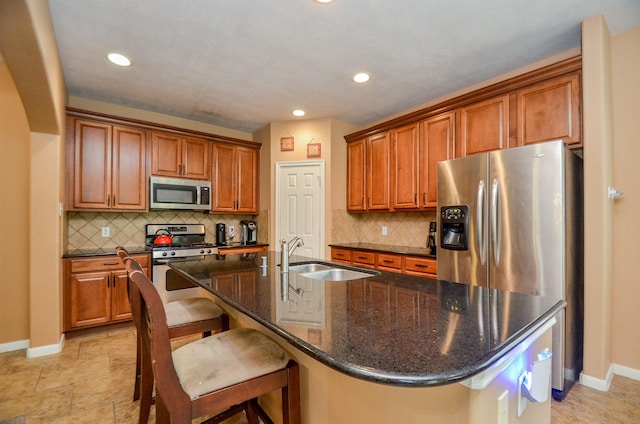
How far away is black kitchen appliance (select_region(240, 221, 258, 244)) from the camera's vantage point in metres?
4.50

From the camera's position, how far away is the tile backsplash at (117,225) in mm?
3424

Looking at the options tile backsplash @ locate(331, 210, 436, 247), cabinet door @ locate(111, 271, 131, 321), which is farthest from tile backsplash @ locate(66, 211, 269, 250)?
tile backsplash @ locate(331, 210, 436, 247)

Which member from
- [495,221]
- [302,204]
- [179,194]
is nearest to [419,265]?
[495,221]

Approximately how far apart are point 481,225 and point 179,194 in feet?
11.1

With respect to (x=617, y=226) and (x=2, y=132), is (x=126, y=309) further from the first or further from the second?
(x=617, y=226)

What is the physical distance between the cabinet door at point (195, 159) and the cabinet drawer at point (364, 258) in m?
2.23

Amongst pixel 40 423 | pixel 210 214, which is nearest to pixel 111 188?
pixel 210 214

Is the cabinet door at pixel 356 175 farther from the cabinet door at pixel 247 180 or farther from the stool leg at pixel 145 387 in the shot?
the stool leg at pixel 145 387

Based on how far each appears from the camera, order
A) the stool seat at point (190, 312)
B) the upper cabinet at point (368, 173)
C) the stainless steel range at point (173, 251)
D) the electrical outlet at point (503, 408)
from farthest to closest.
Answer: the upper cabinet at point (368, 173) → the stainless steel range at point (173, 251) → the stool seat at point (190, 312) → the electrical outlet at point (503, 408)

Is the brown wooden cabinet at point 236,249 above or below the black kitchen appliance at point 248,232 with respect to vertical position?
below

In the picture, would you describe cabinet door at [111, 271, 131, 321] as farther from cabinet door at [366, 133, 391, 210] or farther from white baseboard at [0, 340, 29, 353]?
cabinet door at [366, 133, 391, 210]

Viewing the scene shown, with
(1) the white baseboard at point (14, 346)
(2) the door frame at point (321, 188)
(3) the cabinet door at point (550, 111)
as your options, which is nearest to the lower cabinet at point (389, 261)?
(2) the door frame at point (321, 188)

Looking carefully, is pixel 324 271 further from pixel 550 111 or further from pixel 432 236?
pixel 550 111

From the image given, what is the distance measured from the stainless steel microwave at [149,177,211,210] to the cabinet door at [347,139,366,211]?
193 cm
